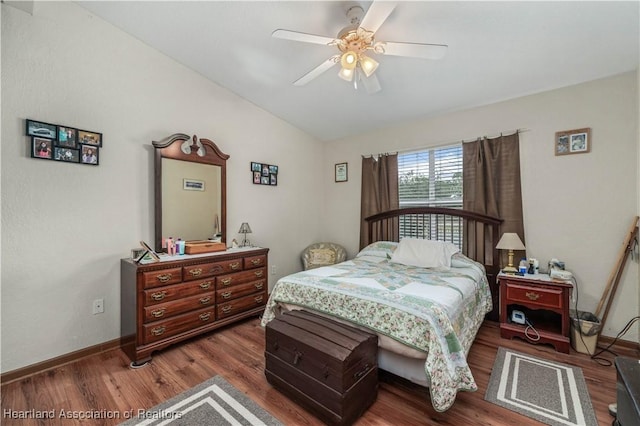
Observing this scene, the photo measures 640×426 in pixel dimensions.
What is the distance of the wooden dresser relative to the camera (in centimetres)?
225

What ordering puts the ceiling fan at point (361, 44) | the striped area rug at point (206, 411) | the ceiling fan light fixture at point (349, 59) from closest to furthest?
1. the striped area rug at point (206, 411)
2. the ceiling fan at point (361, 44)
3. the ceiling fan light fixture at point (349, 59)

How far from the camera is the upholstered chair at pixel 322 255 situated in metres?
4.12

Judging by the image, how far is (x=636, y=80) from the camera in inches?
93.6

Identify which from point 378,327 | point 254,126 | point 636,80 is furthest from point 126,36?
point 636,80

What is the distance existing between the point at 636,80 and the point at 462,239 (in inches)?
81.6

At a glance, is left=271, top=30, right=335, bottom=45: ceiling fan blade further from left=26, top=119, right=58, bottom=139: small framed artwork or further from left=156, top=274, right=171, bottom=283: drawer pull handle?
left=156, top=274, right=171, bottom=283: drawer pull handle

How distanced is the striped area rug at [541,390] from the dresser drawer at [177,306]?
2.49 metres

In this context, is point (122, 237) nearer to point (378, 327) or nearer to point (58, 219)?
point (58, 219)

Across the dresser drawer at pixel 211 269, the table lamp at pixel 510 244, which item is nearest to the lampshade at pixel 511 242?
the table lamp at pixel 510 244

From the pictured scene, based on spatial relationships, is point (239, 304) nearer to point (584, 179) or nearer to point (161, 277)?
point (161, 277)

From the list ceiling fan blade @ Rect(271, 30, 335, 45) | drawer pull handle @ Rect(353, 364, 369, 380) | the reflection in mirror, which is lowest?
drawer pull handle @ Rect(353, 364, 369, 380)

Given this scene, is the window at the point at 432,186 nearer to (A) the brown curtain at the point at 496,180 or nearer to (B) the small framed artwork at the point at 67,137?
(A) the brown curtain at the point at 496,180

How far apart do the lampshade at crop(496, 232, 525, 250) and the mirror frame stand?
3.14 m

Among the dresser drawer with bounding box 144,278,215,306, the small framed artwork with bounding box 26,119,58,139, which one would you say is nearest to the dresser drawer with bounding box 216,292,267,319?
the dresser drawer with bounding box 144,278,215,306
